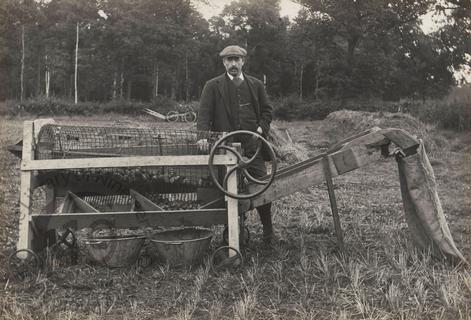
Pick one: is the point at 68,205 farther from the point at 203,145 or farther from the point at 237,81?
the point at 237,81

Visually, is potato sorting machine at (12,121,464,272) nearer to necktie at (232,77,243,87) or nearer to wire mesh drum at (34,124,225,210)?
wire mesh drum at (34,124,225,210)

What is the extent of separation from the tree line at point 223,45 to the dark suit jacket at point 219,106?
37.5 metres

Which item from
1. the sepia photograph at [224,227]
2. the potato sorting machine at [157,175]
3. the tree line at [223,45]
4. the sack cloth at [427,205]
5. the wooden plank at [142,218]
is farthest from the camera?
the tree line at [223,45]

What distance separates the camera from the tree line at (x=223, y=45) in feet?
143

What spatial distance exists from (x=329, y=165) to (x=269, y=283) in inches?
49.7

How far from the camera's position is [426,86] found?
51.5 metres

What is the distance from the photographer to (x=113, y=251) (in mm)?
5016

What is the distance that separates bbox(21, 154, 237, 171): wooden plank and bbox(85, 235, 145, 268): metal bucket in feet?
2.36

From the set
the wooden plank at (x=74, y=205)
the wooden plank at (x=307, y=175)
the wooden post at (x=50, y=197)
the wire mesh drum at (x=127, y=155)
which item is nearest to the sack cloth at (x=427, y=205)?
the wooden plank at (x=307, y=175)

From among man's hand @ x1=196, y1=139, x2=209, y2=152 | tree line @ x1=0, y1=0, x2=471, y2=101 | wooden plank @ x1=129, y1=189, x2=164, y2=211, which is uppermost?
tree line @ x1=0, y1=0, x2=471, y2=101

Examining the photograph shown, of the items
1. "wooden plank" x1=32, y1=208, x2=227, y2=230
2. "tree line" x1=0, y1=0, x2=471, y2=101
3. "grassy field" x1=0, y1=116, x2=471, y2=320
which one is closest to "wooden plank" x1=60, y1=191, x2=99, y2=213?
"wooden plank" x1=32, y1=208, x2=227, y2=230

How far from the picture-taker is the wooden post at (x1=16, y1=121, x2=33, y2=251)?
4973 mm

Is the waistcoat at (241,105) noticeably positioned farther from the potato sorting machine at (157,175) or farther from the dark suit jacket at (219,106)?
the potato sorting machine at (157,175)

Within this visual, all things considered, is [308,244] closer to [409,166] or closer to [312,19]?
[409,166]
